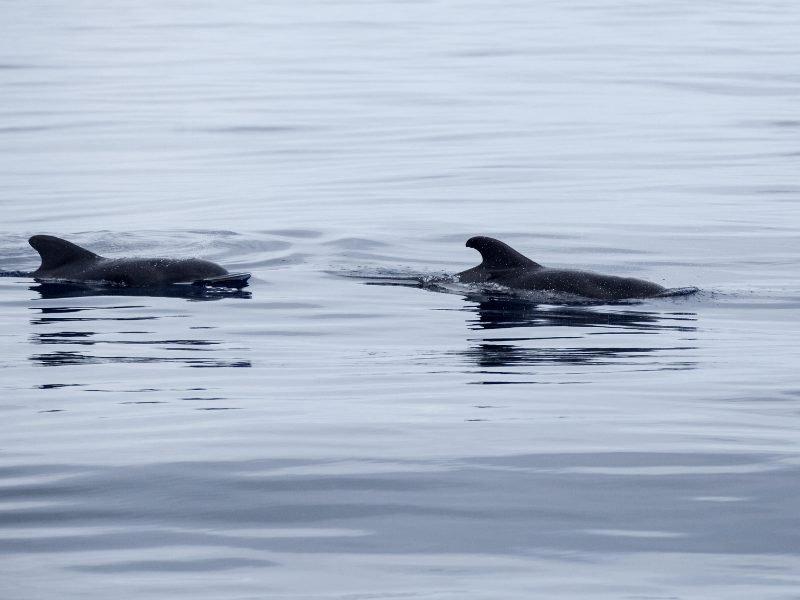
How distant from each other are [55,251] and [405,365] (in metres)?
6.72

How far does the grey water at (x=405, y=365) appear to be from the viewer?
685 centimetres

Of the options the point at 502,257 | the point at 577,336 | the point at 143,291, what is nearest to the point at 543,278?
the point at 502,257

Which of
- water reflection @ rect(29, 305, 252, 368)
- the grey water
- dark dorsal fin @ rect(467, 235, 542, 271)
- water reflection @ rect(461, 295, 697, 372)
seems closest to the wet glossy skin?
the grey water

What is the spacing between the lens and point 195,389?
10445 mm

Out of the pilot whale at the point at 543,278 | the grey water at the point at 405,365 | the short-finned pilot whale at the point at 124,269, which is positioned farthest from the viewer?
the short-finned pilot whale at the point at 124,269

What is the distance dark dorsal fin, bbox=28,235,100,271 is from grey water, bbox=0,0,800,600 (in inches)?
12.5

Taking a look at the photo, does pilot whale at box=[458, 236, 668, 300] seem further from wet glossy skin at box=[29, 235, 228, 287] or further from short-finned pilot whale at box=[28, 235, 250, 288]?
wet glossy skin at box=[29, 235, 228, 287]

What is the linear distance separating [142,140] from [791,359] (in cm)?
2251

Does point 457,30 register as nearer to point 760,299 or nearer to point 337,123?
point 337,123

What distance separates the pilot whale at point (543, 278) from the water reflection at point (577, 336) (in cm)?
38

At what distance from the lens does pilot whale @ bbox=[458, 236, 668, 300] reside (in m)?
14.9

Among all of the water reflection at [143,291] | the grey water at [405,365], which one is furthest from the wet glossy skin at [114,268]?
the grey water at [405,365]

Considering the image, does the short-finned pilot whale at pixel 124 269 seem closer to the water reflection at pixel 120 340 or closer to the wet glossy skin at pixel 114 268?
the wet glossy skin at pixel 114 268

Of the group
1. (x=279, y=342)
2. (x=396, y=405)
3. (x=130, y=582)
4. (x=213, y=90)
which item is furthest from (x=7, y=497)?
(x=213, y=90)
